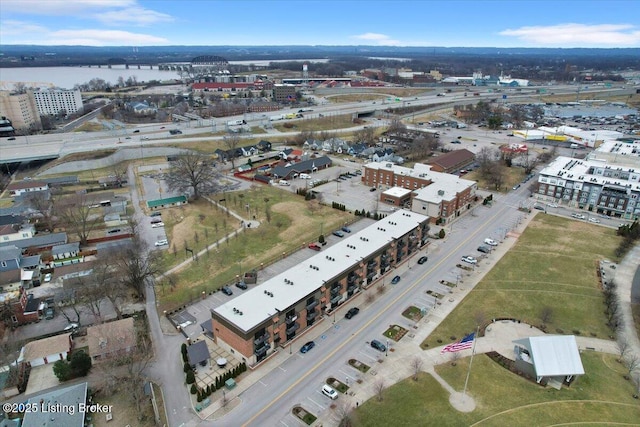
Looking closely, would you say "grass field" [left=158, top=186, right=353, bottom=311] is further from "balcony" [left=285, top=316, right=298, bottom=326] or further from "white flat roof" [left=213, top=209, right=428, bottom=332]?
"balcony" [left=285, top=316, right=298, bottom=326]

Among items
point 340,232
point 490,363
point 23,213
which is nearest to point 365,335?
point 490,363

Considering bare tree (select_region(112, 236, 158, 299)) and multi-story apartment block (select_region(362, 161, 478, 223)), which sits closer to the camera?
bare tree (select_region(112, 236, 158, 299))

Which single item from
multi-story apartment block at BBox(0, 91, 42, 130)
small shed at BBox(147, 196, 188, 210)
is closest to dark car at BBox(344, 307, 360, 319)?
small shed at BBox(147, 196, 188, 210)

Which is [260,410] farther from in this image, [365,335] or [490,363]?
[490,363]

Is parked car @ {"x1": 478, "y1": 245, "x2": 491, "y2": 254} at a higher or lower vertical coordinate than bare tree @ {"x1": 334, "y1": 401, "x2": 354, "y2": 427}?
higher

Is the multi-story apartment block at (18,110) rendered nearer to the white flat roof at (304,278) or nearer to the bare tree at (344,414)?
the white flat roof at (304,278)
